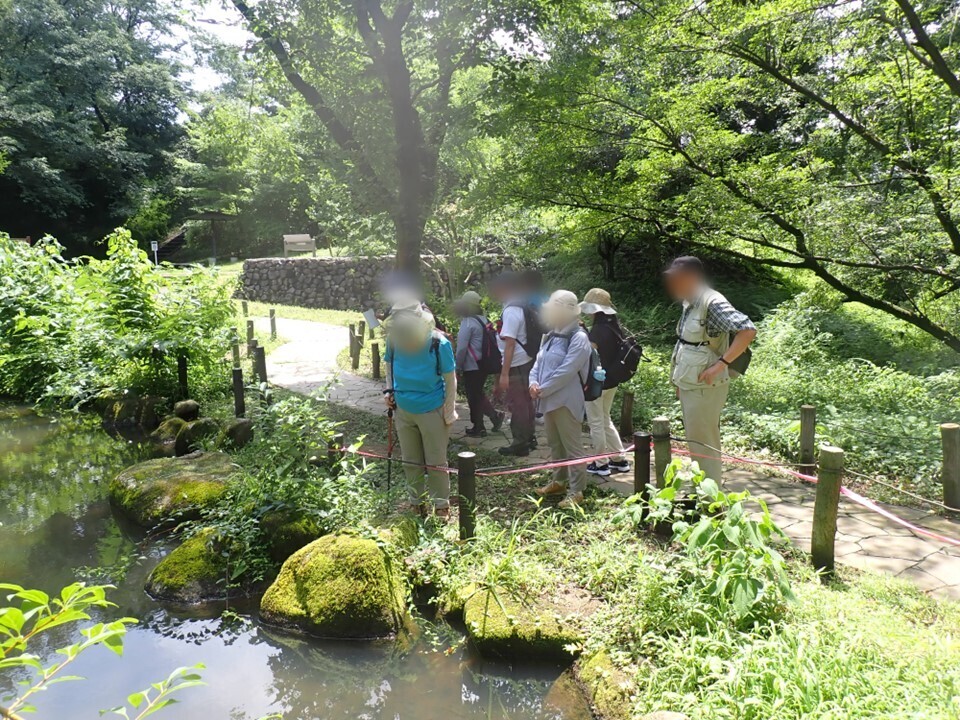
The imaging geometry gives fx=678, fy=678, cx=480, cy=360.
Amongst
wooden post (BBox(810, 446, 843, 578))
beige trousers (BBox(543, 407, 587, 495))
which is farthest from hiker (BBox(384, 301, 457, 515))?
wooden post (BBox(810, 446, 843, 578))

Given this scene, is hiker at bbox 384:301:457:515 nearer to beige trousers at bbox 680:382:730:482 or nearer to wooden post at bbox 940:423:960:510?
beige trousers at bbox 680:382:730:482

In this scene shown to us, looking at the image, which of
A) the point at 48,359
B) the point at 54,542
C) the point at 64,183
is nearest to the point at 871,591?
the point at 54,542

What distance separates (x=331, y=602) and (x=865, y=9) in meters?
7.10

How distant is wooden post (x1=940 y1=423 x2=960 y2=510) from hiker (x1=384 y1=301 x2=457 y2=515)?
3.70 metres

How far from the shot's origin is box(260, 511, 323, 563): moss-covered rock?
16.5 ft

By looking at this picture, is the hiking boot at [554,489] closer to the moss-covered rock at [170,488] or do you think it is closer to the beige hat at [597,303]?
the beige hat at [597,303]

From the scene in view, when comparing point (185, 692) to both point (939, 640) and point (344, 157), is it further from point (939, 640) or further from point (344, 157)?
A: point (344, 157)

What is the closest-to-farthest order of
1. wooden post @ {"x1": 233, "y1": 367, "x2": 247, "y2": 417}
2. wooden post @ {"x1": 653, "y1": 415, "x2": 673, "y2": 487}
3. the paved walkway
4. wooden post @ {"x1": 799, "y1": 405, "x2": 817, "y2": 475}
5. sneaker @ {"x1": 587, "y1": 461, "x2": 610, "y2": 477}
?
the paved walkway < wooden post @ {"x1": 653, "y1": 415, "x2": 673, "y2": 487} < wooden post @ {"x1": 799, "y1": 405, "x2": 817, "y2": 475} < sneaker @ {"x1": 587, "y1": 461, "x2": 610, "y2": 477} < wooden post @ {"x1": 233, "y1": 367, "x2": 247, "y2": 417}

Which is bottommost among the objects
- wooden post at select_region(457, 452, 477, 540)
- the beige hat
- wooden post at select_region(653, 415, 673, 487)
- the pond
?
the pond

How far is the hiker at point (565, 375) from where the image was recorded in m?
5.00

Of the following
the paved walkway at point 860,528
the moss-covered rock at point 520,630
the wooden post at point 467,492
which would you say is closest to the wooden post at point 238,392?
the paved walkway at point 860,528

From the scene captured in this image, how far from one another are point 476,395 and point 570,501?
269 centimetres

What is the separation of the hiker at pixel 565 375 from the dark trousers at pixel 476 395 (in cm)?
232

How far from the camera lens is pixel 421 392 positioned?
16.3 ft
